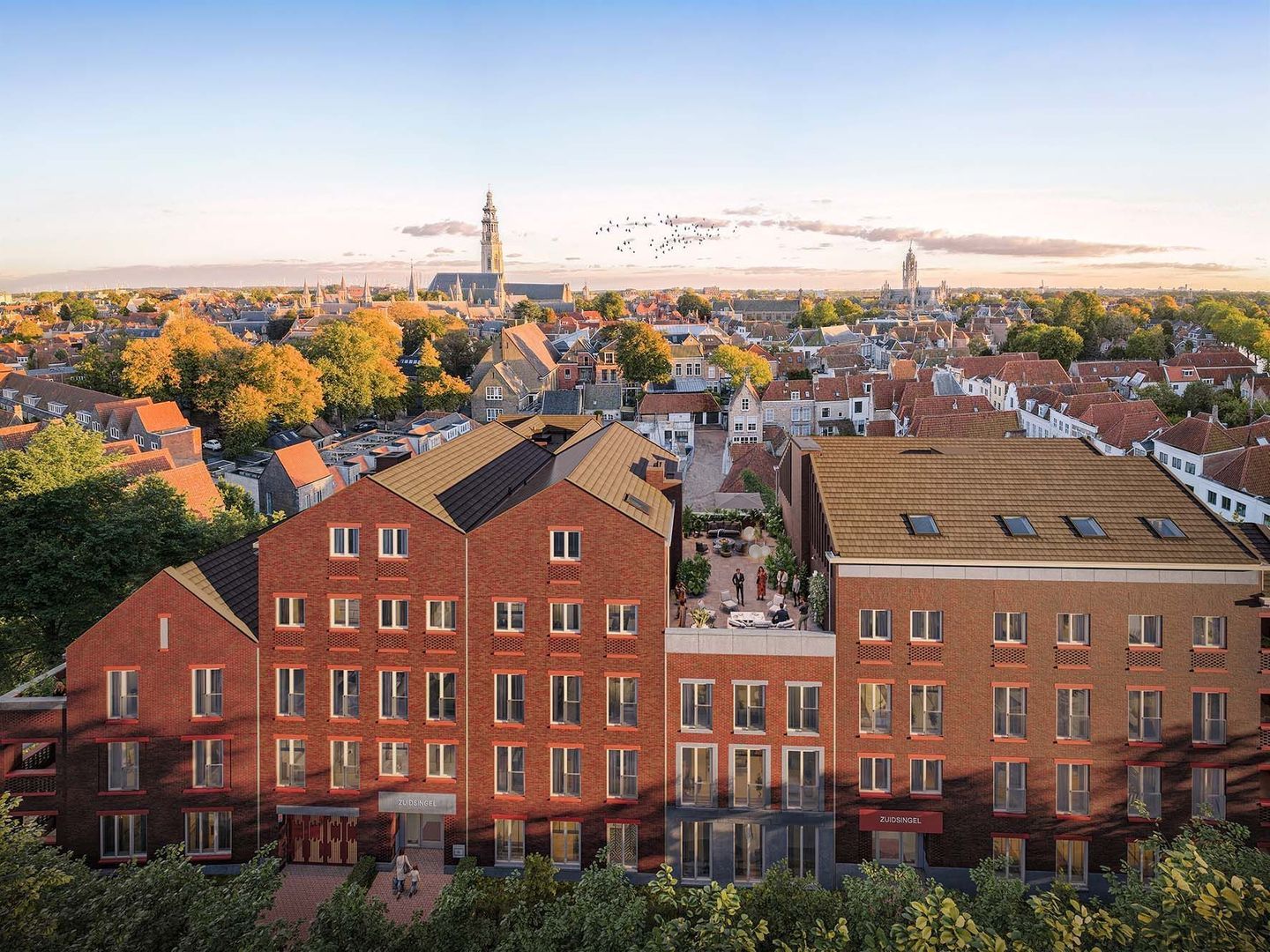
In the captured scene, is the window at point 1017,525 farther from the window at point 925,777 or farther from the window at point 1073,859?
the window at point 1073,859

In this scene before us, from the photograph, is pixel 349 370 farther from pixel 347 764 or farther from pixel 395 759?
pixel 395 759

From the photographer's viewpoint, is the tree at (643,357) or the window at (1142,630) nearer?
the window at (1142,630)

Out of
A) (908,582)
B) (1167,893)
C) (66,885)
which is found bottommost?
(66,885)

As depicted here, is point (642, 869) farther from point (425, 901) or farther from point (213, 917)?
point (213, 917)

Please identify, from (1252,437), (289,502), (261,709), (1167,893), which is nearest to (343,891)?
(261,709)

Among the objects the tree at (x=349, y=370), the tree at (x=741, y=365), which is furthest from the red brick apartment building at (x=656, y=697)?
the tree at (x=741, y=365)

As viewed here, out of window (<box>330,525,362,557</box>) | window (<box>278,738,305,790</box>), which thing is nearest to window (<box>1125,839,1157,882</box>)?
window (<box>330,525,362,557</box>)
